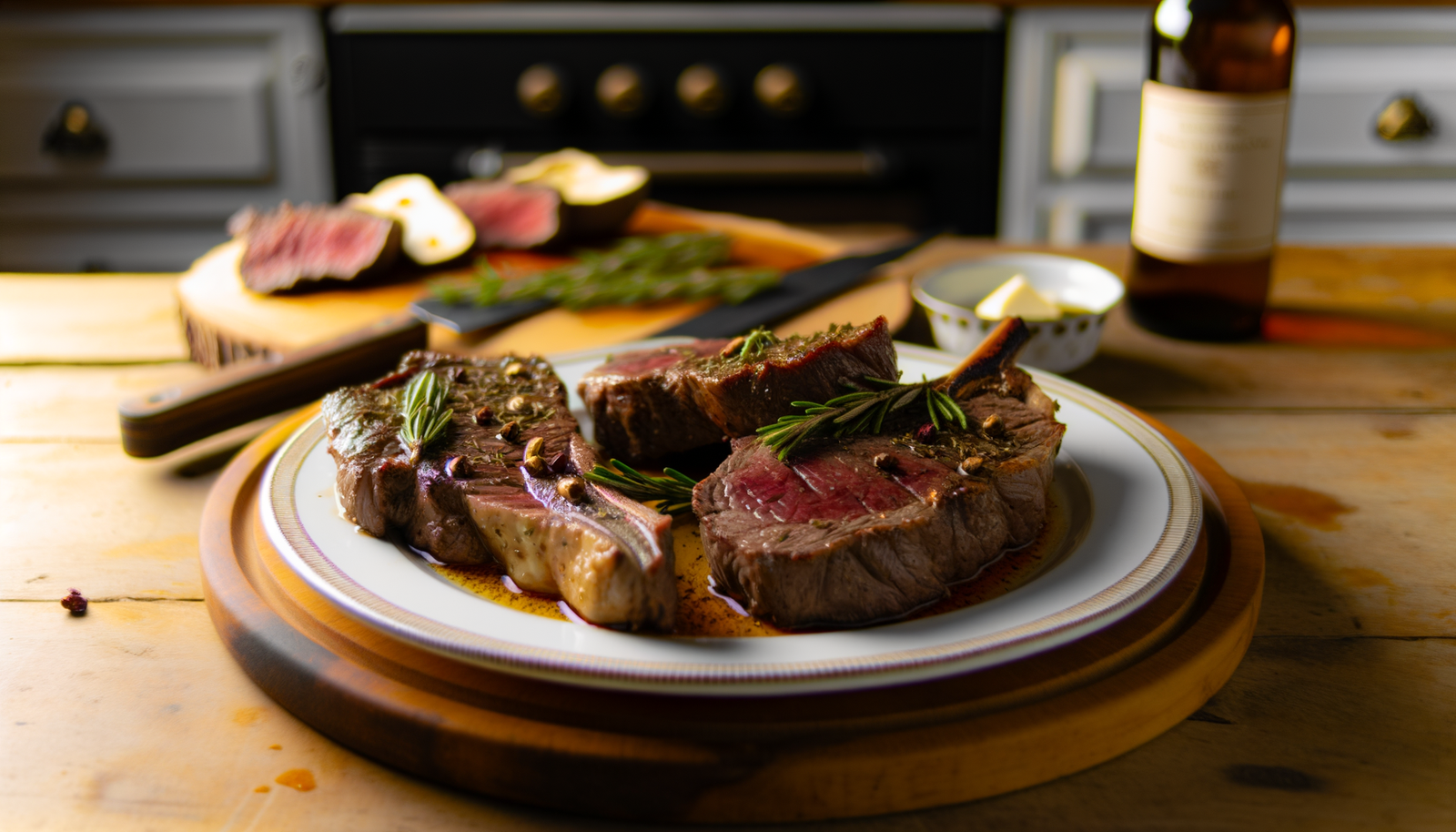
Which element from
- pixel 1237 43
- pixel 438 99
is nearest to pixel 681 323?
pixel 1237 43

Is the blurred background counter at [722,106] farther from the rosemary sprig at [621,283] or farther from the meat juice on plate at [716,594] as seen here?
the meat juice on plate at [716,594]

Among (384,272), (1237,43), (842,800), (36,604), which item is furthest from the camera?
(384,272)

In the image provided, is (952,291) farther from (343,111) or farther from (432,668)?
(343,111)

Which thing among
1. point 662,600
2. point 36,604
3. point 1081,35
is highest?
point 1081,35

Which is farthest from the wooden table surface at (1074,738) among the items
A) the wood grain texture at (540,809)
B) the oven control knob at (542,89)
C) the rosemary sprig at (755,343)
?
the oven control knob at (542,89)

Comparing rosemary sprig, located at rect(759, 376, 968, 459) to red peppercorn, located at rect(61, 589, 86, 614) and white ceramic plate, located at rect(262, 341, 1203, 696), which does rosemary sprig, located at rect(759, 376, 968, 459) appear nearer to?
white ceramic plate, located at rect(262, 341, 1203, 696)

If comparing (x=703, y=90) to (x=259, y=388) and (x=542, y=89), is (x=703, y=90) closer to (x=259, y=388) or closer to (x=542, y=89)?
(x=542, y=89)

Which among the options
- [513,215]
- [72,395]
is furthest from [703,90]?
[72,395]
